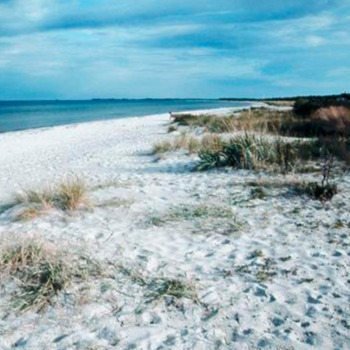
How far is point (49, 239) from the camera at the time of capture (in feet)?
18.2

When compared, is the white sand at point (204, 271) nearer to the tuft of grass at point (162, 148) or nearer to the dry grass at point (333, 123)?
the tuft of grass at point (162, 148)

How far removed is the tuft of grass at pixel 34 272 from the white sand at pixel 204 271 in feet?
0.45

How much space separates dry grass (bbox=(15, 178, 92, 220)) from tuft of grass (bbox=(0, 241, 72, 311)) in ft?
5.15

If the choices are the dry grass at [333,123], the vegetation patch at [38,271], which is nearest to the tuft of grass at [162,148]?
the dry grass at [333,123]

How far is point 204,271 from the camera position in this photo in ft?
15.2

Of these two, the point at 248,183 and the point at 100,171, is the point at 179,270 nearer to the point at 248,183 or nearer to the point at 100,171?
the point at 248,183

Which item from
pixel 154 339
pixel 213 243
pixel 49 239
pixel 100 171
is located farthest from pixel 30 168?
pixel 154 339

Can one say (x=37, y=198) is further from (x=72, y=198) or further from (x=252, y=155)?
(x=252, y=155)

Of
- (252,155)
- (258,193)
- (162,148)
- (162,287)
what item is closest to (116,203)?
(258,193)

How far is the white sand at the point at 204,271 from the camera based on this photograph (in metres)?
3.51

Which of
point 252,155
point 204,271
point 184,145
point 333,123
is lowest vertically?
point 204,271

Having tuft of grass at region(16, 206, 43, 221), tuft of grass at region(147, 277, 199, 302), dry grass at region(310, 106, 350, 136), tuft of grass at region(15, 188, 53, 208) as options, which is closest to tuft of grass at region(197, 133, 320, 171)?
tuft of grass at region(15, 188, 53, 208)

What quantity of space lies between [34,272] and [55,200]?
281 cm

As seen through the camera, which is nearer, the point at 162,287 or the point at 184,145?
the point at 162,287
